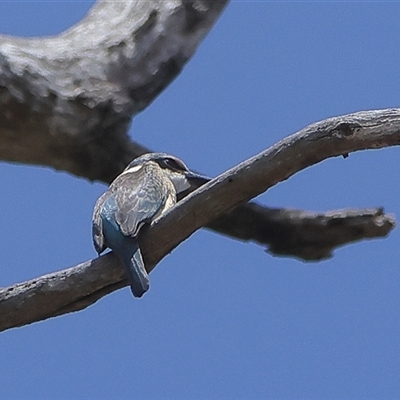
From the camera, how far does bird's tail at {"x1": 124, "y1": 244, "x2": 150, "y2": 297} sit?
275cm

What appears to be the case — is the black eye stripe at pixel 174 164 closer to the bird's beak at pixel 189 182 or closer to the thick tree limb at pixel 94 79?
the bird's beak at pixel 189 182

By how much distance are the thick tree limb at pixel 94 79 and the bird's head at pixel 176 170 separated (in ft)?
0.79

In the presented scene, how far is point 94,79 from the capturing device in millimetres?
4121

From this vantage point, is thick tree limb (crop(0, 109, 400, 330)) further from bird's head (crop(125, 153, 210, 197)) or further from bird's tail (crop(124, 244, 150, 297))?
bird's head (crop(125, 153, 210, 197))

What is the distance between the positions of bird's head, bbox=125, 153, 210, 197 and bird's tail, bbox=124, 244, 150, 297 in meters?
0.86

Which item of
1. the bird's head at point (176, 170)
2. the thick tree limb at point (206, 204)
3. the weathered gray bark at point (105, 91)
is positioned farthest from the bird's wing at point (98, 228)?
the weathered gray bark at point (105, 91)

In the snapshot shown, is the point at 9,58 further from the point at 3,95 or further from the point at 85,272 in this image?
the point at 85,272

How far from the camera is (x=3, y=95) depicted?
3680 mm

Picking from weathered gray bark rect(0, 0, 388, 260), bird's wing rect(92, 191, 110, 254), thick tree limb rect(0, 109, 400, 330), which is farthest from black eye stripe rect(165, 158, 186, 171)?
thick tree limb rect(0, 109, 400, 330)

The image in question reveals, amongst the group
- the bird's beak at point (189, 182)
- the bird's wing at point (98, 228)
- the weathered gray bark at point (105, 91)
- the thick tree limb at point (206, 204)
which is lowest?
the thick tree limb at point (206, 204)

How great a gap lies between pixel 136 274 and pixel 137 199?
40cm

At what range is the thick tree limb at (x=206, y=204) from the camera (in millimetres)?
2486

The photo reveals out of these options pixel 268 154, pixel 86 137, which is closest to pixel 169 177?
pixel 86 137

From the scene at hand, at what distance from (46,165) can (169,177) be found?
0.63m
